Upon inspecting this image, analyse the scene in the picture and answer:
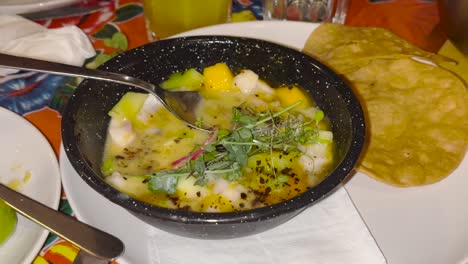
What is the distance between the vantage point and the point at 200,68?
164 centimetres

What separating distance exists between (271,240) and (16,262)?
0.55 meters

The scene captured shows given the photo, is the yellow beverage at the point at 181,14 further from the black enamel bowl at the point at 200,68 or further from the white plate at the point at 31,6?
the black enamel bowl at the point at 200,68

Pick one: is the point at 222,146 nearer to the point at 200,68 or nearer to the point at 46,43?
the point at 200,68

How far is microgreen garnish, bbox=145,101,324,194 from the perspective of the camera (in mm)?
1286

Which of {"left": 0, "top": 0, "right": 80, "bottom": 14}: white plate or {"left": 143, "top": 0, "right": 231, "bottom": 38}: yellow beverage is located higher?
{"left": 0, "top": 0, "right": 80, "bottom": 14}: white plate

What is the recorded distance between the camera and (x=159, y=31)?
2.06 m

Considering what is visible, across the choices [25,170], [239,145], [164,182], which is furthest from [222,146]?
[25,170]

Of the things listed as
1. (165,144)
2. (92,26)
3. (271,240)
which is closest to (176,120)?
(165,144)

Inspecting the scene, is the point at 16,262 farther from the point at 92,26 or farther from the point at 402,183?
the point at 92,26

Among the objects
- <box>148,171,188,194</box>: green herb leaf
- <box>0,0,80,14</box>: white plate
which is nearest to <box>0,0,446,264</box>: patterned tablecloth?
<box>0,0,80,14</box>: white plate

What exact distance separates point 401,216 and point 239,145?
42 cm

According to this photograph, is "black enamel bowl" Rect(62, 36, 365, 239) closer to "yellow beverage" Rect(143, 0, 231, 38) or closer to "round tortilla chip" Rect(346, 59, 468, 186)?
"round tortilla chip" Rect(346, 59, 468, 186)

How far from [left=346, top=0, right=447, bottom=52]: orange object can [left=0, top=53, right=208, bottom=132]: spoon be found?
34.0 inches

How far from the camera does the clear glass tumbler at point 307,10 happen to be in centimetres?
216
